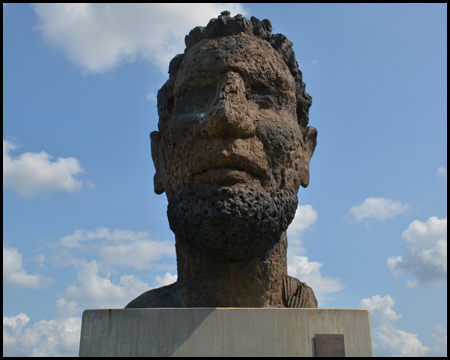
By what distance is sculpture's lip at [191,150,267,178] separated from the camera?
3646 mm

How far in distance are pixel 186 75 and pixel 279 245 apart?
80.5 inches

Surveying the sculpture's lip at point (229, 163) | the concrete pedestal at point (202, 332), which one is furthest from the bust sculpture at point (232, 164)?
the concrete pedestal at point (202, 332)

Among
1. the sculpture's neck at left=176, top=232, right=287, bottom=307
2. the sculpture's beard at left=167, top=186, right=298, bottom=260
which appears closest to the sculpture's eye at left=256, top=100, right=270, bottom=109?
the sculpture's beard at left=167, top=186, right=298, bottom=260

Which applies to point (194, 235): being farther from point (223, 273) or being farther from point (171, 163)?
point (171, 163)

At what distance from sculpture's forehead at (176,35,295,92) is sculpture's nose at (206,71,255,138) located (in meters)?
0.30

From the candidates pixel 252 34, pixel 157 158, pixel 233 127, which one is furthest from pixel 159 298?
pixel 252 34

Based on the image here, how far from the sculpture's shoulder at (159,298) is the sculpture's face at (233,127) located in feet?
3.49

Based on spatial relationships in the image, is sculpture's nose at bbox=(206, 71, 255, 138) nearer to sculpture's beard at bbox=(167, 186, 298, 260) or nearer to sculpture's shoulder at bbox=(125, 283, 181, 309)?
sculpture's beard at bbox=(167, 186, 298, 260)

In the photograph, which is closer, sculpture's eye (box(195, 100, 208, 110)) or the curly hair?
sculpture's eye (box(195, 100, 208, 110))

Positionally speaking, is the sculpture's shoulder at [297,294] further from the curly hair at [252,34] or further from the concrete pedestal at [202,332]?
the curly hair at [252,34]

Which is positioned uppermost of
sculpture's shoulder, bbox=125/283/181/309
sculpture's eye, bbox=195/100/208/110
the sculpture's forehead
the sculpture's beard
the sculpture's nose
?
the sculpture's forehead

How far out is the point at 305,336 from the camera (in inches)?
125

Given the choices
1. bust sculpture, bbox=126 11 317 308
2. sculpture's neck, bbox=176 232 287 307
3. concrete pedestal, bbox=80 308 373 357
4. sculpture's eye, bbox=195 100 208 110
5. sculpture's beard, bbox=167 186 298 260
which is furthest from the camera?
sculpture's eye, bbox=195 100 208 110

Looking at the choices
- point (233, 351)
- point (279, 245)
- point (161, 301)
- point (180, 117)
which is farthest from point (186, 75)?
point (233, 351)
